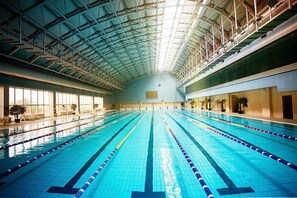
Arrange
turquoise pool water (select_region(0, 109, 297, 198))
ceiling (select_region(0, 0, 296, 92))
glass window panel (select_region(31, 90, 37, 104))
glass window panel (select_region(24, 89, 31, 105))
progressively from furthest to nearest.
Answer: glass window panel (select_region(31, 90, 37, 104))
glass window panel (select_region(24, 89, 31, 105))
ceiling (select_region(0, 0, 296, 92))
turquoise pool water (select_region(0, 109, 297, 198))

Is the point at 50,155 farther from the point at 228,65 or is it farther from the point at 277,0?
the point at 228,65

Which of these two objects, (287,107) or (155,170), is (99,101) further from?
(155,170)

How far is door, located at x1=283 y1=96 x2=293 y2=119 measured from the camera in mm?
10312

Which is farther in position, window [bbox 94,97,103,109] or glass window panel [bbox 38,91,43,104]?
window [bbox 94,97,103,109]

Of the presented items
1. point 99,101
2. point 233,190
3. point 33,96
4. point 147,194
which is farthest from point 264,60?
point 99,101

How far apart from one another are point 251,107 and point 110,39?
12684 millimetres

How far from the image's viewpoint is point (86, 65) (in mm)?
16188

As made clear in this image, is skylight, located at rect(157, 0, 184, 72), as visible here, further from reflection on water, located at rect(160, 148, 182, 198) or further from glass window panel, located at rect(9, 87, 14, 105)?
glass window panel, located at rect(9, 87, 14, 105)

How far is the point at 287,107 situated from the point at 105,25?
12.9 metres

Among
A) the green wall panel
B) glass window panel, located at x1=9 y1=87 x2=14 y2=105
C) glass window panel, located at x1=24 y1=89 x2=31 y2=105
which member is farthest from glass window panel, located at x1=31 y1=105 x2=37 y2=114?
the green wall panel

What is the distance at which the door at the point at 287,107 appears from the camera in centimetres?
1031

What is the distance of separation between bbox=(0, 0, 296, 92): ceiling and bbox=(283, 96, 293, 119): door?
5.10m

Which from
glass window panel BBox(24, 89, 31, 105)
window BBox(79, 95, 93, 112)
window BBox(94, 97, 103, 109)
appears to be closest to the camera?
glass window panel BBox(24, 89, 31, 105)

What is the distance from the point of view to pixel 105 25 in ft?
37.0
